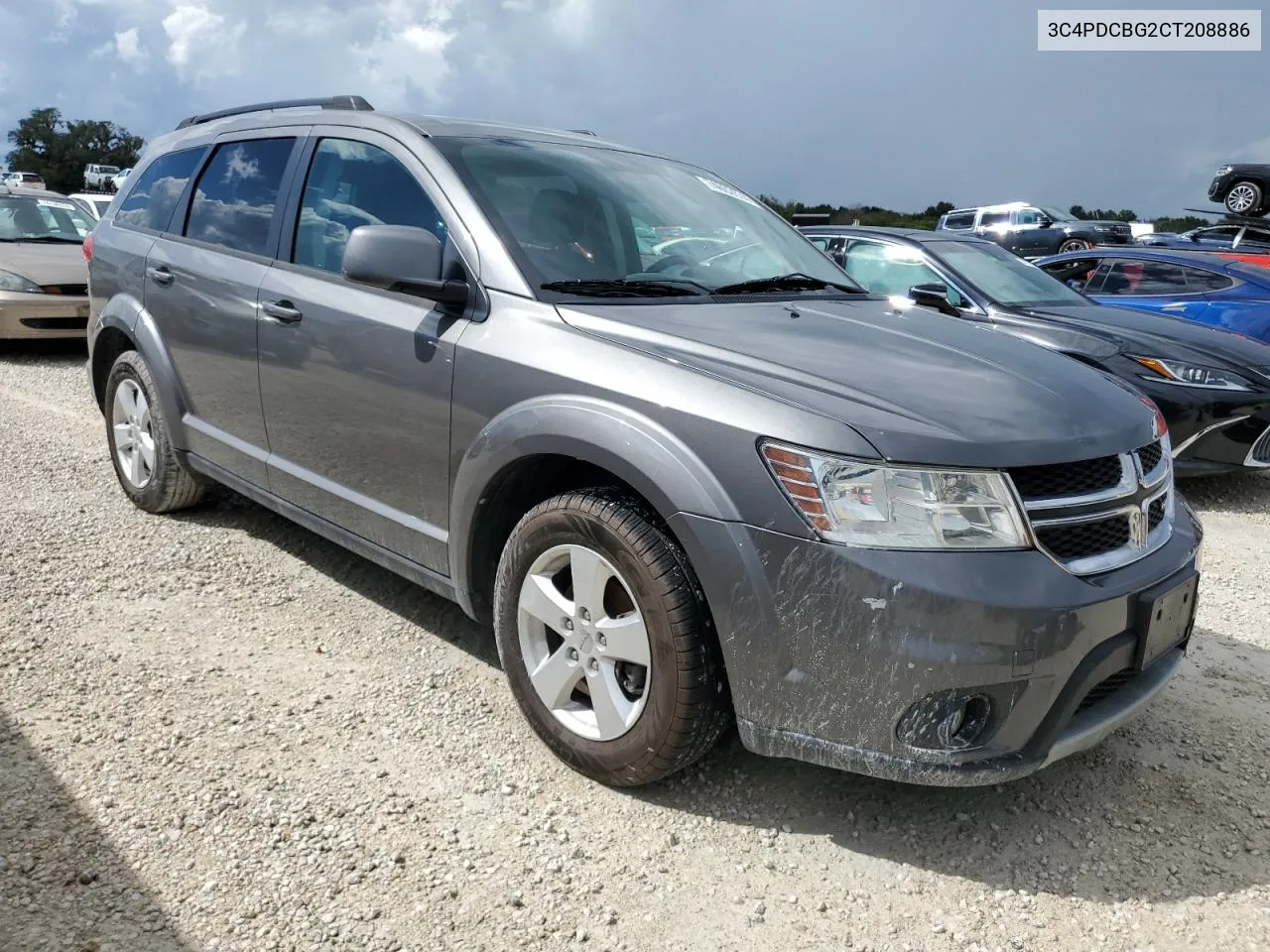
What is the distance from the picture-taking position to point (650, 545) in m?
2.47

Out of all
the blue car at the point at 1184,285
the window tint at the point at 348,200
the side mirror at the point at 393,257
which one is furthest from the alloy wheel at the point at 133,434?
the blue car at the point at 1184,285

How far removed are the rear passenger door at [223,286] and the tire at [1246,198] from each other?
1687 centimetres

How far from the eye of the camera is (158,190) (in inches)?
188

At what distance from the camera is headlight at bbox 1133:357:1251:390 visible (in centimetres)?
593

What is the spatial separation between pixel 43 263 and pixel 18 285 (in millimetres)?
384

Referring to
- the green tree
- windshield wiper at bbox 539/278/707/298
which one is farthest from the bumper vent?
the green tree

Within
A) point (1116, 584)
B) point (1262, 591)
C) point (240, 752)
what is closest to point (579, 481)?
point (240, 752)

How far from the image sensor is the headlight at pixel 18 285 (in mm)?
9141

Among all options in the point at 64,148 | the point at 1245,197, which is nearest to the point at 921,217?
the point at 1245,197

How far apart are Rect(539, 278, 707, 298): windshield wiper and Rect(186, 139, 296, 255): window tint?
1.49 meters

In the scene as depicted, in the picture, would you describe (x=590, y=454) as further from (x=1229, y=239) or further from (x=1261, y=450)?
(x=1229, y=239)

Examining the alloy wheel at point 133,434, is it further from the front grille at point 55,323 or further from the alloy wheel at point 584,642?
the front grille at point 55,323

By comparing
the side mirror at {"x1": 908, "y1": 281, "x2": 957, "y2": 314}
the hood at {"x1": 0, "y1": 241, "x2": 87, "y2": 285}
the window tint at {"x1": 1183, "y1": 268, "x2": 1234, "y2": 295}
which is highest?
the hood at {"x1": 0, "y1": 241, "x2": 87, "y2": 285}

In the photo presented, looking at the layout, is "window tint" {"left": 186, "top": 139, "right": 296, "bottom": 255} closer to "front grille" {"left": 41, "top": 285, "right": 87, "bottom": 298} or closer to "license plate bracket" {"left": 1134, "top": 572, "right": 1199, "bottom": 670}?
"license plate bracket" {"left": 1134, "top": 572, "right": 1199, "bottom": 670}
